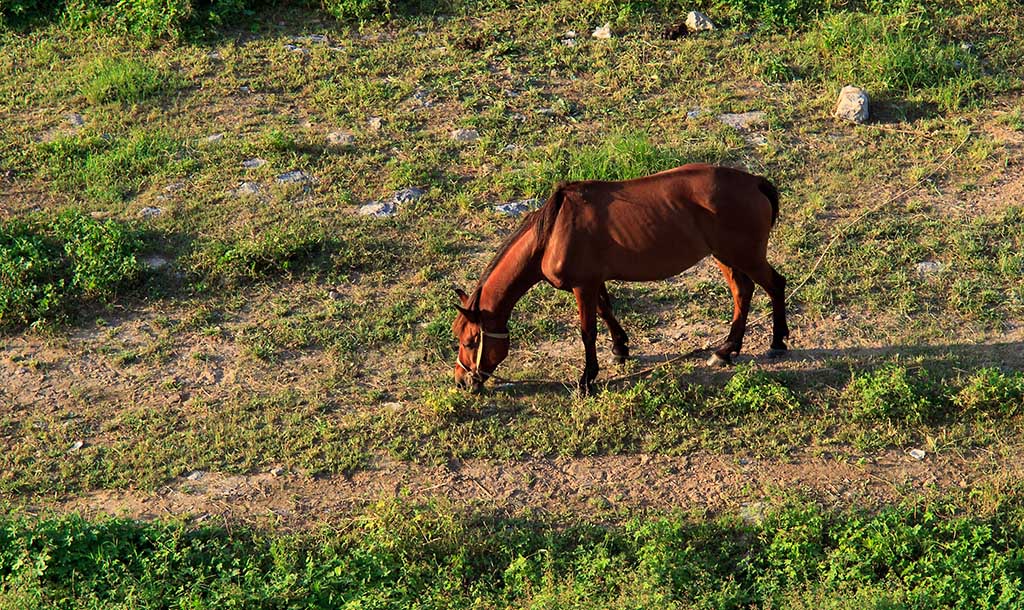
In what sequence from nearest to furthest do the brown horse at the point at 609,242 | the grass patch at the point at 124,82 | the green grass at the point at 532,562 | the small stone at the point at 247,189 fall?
the green grass at the point at 532,562 < the brown horse at the point at 609,242 < the small stone at the point at 247,189 < the grass patch at the point at 124,82

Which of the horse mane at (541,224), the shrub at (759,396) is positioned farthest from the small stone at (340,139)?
the shrub at (759,396)

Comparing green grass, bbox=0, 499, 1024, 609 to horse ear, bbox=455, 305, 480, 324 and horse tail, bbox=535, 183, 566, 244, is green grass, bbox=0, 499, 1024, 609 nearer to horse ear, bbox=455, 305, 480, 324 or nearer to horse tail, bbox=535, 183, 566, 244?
horse ear, bbox=455, 305, 480, 324

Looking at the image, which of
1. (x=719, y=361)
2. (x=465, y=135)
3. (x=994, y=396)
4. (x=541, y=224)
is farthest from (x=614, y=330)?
(x=465, y=135)

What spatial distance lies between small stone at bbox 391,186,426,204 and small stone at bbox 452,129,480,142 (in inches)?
35.8

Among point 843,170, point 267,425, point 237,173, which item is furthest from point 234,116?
point 843,170

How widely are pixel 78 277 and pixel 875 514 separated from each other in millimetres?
6231

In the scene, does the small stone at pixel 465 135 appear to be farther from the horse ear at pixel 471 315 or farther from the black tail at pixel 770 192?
the black tail at pixel 770 192

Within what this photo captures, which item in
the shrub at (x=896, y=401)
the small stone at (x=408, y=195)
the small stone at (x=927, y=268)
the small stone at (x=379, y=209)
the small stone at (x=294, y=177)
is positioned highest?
the small stone at (x=294, y=177)

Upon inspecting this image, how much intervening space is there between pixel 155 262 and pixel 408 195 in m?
2.25

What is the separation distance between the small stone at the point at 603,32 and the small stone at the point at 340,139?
10.1 feet

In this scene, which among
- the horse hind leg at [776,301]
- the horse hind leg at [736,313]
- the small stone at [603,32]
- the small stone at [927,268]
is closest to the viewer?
the horse hind leg at [776,301]

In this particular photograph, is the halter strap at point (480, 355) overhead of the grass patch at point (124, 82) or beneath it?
beneath

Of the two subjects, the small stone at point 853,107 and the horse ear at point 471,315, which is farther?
the small stone at point 853,107

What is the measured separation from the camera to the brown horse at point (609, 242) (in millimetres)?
8031
